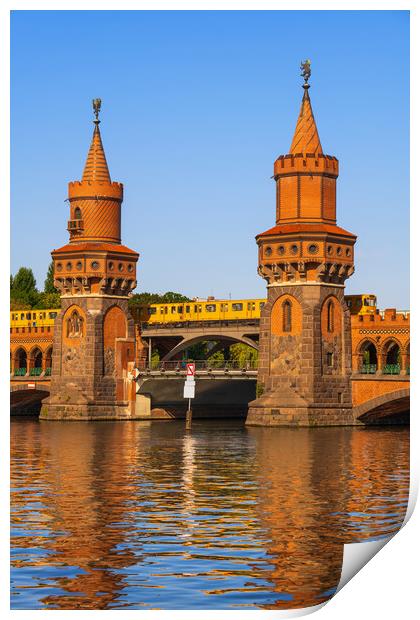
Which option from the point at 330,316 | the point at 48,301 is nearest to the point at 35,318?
the point at 48,301

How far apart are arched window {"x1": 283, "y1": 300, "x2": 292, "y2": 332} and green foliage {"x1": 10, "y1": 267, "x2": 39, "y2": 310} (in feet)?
179

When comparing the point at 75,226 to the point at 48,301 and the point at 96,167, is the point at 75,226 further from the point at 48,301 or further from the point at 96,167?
the point at 48,301

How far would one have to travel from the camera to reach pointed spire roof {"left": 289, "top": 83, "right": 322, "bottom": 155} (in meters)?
82.9

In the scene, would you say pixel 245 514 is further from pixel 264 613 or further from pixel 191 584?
pixel 264 613

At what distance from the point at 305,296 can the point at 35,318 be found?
37.4 metres

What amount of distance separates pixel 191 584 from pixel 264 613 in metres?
2.77

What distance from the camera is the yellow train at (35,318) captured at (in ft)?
358

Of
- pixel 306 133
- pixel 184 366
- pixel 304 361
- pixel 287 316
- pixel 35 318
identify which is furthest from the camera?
pixel 35 318

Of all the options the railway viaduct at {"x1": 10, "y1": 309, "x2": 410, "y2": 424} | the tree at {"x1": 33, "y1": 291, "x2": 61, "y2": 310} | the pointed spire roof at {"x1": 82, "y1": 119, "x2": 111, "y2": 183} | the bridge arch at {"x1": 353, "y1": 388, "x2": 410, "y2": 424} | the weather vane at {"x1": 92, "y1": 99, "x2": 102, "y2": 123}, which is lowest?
the bridge arch at {"x1": 353, "y1": 388, "x2": 410, "y2": 424}

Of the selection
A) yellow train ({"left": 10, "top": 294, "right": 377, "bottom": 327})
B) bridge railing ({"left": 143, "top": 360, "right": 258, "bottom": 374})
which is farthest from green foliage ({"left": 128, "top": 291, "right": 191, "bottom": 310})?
yellow train ({"left": 10, "top": 294, "right": 377, "bottom": 327})

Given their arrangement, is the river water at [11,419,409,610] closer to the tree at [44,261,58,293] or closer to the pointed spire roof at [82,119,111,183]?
the pointed spire roof at [82,119,111,183]

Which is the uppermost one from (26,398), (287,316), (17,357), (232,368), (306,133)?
(306,133)

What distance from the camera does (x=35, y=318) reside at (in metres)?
112

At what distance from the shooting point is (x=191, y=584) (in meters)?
23.4
